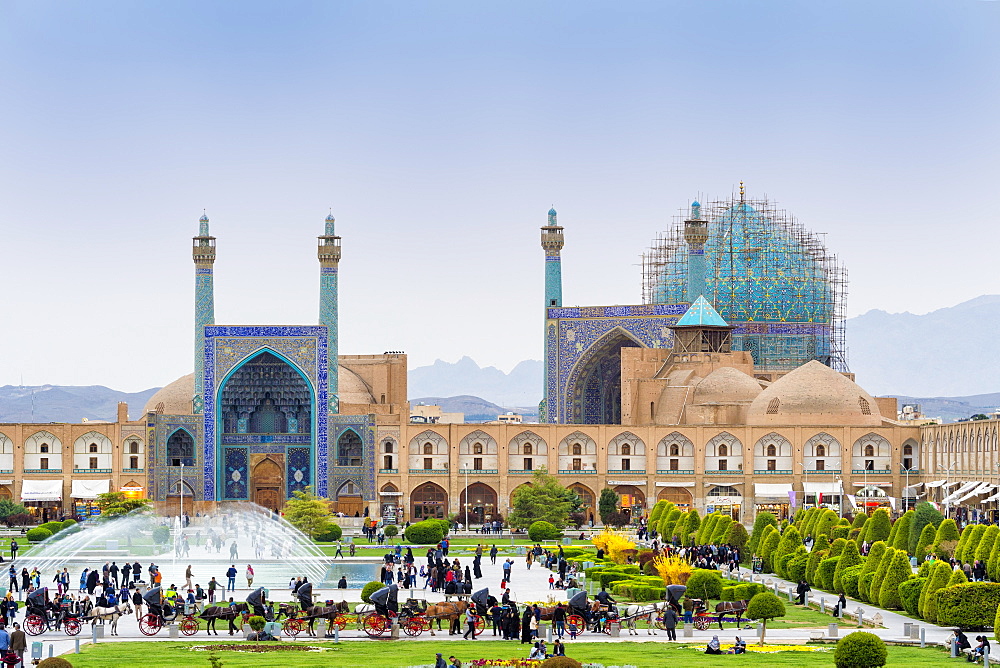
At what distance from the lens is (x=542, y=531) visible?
58719mm

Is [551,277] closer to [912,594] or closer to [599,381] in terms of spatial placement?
[599,381]

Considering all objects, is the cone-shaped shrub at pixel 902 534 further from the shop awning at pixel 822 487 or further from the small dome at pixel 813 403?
the small dome at pixel 813 403

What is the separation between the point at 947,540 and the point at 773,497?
81.9 ft

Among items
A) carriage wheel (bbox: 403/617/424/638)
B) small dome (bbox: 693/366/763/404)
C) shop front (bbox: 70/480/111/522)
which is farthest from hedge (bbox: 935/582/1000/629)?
shop front (bbox: 70/480/111/522)

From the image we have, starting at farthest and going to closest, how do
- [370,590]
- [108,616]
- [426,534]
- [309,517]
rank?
1. [309,517]
2. [426,534]
3. [370,590]
4. [108,616]

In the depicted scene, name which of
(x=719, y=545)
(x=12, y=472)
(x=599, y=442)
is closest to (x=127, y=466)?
(x=12, y=472)

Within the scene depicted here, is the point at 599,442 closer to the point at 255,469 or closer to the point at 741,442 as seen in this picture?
the point at 741,442

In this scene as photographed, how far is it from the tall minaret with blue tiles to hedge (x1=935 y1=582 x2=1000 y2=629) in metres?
47.6

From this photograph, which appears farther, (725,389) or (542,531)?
(725,389)

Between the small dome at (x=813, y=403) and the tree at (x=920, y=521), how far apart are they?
22.0 metres

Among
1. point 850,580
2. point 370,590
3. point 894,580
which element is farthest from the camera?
point 850,580

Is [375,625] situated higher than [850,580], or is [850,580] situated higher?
[850,580]

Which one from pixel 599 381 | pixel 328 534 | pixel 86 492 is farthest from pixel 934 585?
pixel 599 381

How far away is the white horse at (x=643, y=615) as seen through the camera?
33.1m
